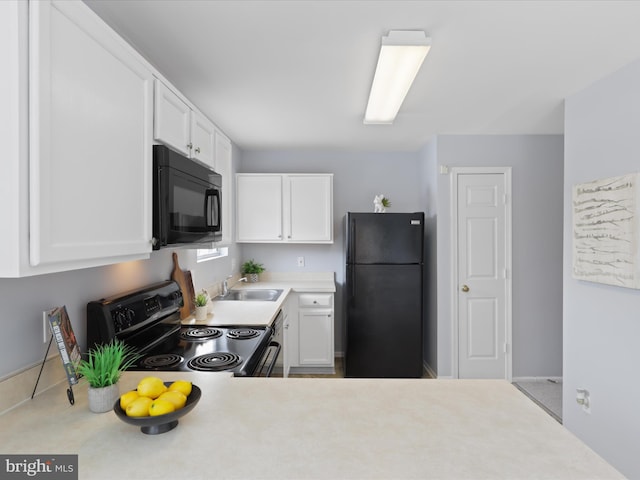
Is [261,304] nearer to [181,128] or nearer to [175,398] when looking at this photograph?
[181,128]

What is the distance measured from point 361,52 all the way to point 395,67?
19cm

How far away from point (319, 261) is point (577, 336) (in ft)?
8.45

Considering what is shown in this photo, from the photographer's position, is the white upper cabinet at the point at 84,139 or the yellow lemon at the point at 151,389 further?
the yellow lemon at the point at 151,389

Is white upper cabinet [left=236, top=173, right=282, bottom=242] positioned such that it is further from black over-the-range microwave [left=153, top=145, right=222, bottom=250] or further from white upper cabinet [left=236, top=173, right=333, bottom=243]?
black over-the-range microwave [left=153, top=145, right=222, bottom=250]

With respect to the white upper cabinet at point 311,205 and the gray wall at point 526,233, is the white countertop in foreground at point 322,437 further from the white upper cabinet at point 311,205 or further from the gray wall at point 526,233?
the white upper cabinet at point 311,205

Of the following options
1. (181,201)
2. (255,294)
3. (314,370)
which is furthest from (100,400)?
(314,370)

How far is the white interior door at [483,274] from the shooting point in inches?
144

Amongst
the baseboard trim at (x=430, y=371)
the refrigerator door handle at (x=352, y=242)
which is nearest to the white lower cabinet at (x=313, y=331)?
the refrigerator door handle at (x=352, y=242)

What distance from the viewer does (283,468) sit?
91 cm

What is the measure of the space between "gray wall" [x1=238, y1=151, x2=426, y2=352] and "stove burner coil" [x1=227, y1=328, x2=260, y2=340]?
86.1 inches

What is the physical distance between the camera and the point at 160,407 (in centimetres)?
104

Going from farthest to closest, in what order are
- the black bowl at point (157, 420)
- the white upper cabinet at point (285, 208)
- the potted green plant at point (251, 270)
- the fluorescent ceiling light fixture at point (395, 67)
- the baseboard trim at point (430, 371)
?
the potted green plant at point (251, 270) → the white upper cabinet at point (285, 208) → the baseboard trim at point (430, 371) → the fluorescent ceiling light fixture at point (395, 67) → the black bowl at point (157, 420)

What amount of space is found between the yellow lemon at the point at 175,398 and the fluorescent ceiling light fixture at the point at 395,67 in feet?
5.47

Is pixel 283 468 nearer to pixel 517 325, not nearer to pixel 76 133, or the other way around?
pixel 76 133
